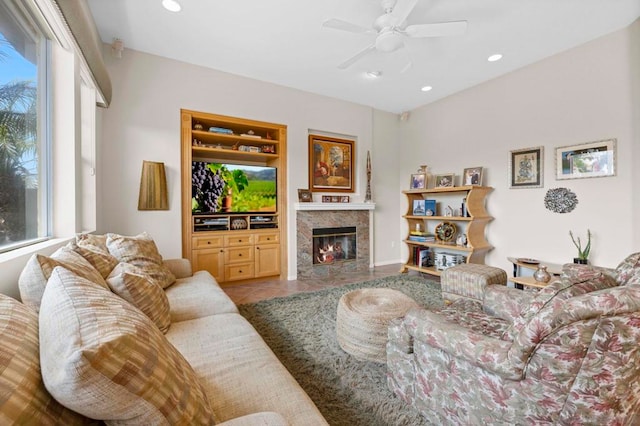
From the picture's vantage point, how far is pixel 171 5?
2391 millimetres

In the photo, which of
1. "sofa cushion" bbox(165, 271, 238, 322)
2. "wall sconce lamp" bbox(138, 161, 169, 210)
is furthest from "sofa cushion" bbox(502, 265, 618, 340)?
"wall sconce lamp" bbox(138, 161, 169, 210)

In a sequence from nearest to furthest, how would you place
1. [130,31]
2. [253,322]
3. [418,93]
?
[253,322]
[130,31]
[418,93]

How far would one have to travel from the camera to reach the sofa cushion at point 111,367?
1.63 ft

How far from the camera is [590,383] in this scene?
0.88m

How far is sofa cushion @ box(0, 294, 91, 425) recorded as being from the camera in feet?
1.55

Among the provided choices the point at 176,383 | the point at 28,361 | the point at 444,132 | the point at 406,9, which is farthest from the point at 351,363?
the point at 444,132

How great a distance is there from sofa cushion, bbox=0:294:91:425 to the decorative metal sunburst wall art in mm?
4249

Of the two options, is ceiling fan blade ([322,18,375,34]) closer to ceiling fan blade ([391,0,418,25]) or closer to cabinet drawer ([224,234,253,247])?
ceiling fan blade ([391,0,418,25])

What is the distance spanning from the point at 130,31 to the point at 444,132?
4448 mm

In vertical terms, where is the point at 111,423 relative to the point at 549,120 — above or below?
below

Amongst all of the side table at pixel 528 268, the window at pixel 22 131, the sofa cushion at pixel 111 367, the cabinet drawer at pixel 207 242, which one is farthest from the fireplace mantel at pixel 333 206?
the sofa cushion at pixel 111 367

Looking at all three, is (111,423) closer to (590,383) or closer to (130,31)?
(590,383)

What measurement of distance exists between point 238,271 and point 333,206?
5.76ft

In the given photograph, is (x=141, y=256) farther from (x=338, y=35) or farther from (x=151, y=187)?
(x=338, y=35)
